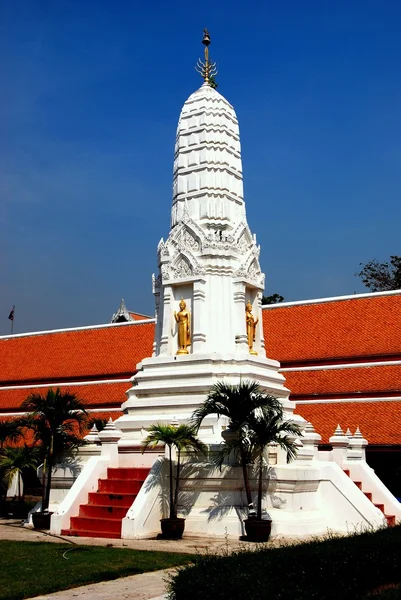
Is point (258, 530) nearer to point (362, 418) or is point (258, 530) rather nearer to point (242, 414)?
point (242, 414)

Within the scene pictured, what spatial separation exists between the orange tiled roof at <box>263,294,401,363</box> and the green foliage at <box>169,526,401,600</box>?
15664 millimetres

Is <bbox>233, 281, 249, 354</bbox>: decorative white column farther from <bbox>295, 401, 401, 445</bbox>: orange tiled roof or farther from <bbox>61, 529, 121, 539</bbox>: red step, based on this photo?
<bbox>295, 401, 401, 445</bbox>: orange tiled roof

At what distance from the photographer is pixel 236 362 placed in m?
15.2

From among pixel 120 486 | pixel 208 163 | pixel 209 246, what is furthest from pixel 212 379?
pixel 208 163

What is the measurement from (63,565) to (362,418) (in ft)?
44.0

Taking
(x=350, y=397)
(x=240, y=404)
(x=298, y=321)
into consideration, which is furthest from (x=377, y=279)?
(x=240, y=404)

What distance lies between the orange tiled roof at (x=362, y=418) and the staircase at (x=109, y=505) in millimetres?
8246

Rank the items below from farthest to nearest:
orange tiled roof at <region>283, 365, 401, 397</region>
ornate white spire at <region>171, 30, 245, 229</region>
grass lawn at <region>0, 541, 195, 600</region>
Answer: orange tiled roof at <region>283, 365, 401, 397</region>
ornate white spire at <region>171, 30, 245, 229</region>
grass lawn at <region>0, 541, 195, 600</region>

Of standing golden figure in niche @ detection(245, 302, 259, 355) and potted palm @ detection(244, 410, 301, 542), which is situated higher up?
standing golden figure in niche @ detection(245, 302, 259, 355)

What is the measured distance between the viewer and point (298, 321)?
25375mm

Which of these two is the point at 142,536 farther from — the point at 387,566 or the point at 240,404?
the point at 387,566

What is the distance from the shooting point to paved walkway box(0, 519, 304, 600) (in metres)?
7.27

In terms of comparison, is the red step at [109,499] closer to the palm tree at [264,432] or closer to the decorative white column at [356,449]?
the palm tree at [264,432]

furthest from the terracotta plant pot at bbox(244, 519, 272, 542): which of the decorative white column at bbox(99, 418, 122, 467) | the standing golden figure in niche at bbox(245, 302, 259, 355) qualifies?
the standing golden figure in niche at bbox(245, 302, 259, 355)
